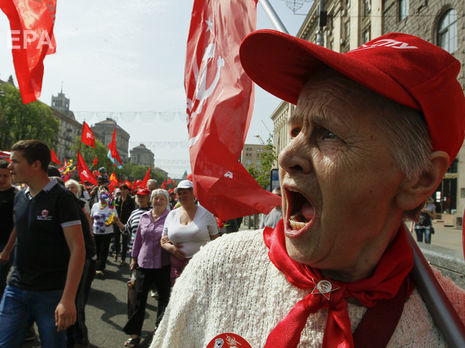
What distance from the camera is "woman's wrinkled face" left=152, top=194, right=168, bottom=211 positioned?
17.7 feet

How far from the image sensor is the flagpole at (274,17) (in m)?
1.79

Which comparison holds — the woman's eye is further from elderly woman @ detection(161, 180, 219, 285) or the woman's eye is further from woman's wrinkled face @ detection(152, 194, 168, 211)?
woman's wrinkled face @ detection(152, 194, 168, 211)

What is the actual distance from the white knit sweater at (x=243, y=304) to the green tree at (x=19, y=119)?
52309 millimetres

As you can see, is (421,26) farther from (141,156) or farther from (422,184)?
(141,156)

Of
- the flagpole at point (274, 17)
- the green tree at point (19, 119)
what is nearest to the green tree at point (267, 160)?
the flagpole at point (274, 17)

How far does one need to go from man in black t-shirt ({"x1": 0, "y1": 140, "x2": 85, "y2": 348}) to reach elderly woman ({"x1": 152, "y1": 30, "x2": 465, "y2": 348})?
81.3 inches

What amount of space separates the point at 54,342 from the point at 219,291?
7.49ft

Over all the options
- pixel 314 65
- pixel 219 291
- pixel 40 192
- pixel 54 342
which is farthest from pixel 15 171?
pixel 314 65

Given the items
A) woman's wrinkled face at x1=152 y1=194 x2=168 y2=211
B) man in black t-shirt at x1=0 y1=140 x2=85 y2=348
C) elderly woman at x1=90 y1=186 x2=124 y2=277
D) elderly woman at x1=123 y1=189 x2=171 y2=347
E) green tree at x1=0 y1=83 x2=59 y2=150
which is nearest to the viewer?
man in black t-shirt at x1=0 y1=140 x2=85 y2=348

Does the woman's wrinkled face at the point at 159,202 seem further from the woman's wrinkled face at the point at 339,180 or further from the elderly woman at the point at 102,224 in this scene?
the woman's wrinkled face at the point at 339,180

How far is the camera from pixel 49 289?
281 cm

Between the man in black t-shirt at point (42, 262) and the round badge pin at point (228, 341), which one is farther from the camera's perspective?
the man in black t-shirt at point (42, 262)

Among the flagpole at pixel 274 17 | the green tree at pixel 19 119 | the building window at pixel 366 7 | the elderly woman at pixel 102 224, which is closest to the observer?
the flagpole at pixel 274 17

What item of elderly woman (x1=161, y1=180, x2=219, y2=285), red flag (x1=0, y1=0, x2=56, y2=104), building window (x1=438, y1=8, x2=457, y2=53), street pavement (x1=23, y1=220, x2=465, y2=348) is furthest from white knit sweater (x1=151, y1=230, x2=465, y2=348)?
building window (x1=438, y1=8, x2=457, y2=53)
